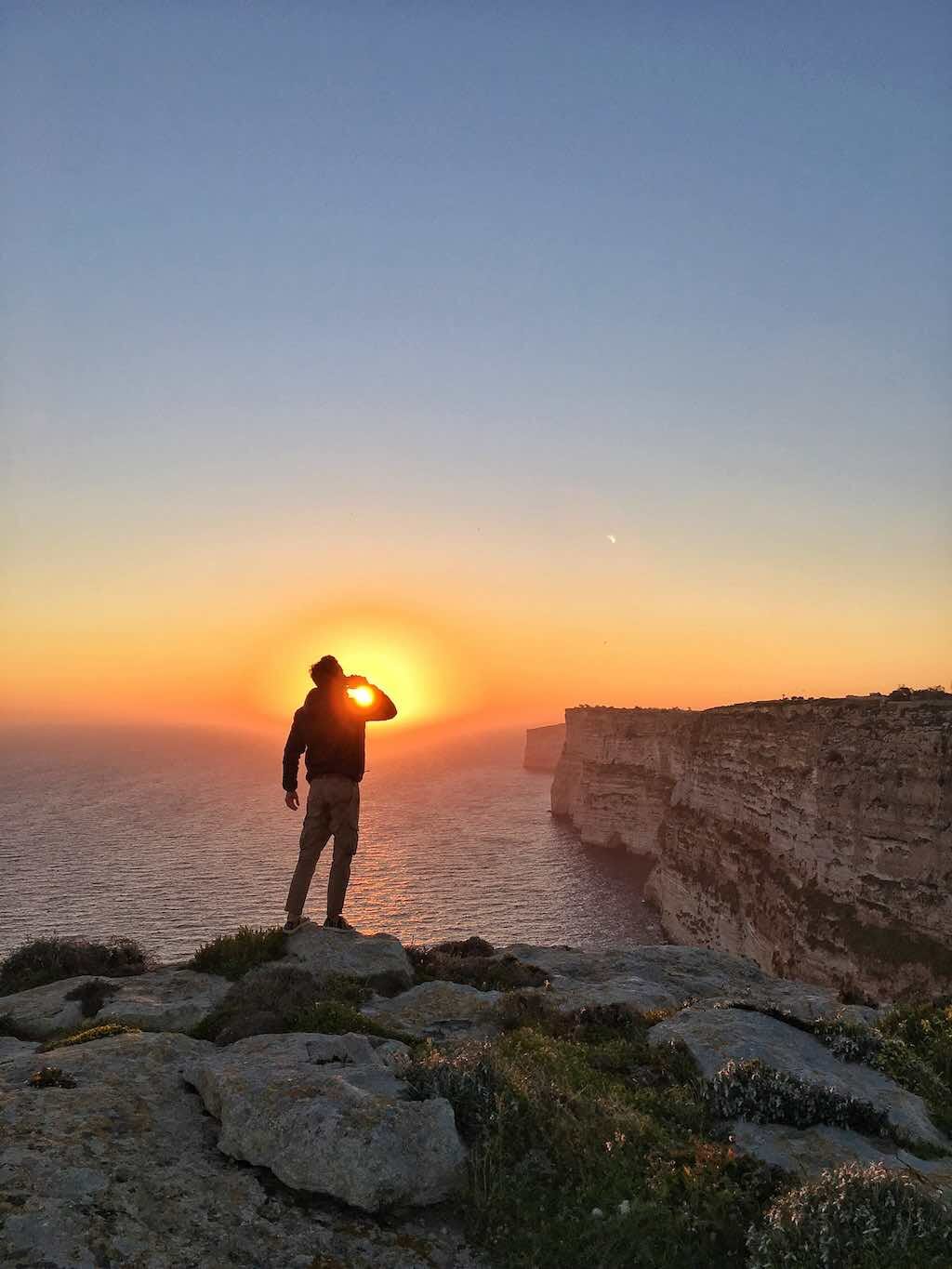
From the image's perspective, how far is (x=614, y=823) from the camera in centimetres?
9000

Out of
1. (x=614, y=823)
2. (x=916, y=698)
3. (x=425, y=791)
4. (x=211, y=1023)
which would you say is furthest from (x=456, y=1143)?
(x=425, y=791)

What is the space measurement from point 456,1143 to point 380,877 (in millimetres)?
63079

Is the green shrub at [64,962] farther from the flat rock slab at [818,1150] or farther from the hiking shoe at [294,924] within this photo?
the flat rock slab at [818,1150]

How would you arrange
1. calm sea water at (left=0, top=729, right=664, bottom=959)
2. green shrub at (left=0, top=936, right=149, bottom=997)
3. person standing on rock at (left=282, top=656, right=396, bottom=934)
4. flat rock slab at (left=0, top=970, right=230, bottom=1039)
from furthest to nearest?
calm sea water at (left=0, top=729, right=664, bottom=959) < person standing on rock at (left=282, top=656, right=396, bottom=934) < green shrub at (left=0, top=936, right=149, bottom=997) < flat rock slab at (left=0, top=970, right=230, bottom=1039)

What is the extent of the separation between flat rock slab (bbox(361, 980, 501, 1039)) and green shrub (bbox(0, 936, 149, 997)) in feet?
16.8

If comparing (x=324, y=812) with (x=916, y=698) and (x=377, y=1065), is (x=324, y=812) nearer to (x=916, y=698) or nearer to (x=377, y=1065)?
(x=377, y=1065)

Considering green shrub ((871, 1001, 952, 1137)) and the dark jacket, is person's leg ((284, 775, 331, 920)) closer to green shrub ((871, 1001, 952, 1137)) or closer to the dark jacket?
the dark jacket

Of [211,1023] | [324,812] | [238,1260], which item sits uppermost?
[324,812]

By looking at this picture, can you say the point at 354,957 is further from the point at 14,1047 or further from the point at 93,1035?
the point at 14,1047

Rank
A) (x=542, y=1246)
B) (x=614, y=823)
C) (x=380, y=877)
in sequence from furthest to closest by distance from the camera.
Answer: (x=614, y=823), (x=380, y=877), (x=542, y=1246)

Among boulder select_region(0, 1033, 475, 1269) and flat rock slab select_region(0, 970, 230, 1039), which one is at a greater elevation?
boulder select_region(0, 1033, 475, 1269)

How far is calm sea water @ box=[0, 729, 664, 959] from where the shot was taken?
48469 millimetres

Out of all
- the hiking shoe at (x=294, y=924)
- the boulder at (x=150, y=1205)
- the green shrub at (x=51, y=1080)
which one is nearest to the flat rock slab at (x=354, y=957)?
the hiking shoe at (x=294, y=924)

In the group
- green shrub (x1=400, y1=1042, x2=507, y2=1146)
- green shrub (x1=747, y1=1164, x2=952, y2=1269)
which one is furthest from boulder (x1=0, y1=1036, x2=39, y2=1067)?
green shrub (x1=747, y1=1164, x2=952, y2=1269)
